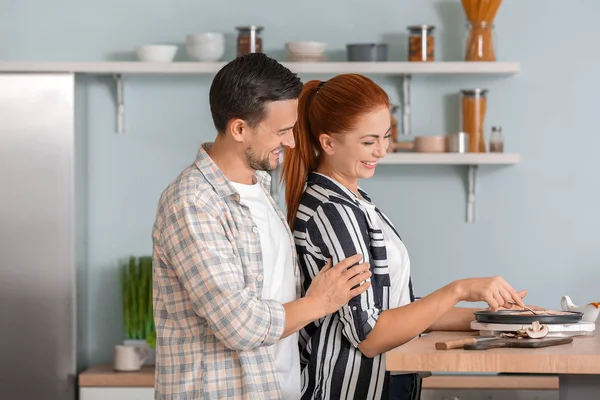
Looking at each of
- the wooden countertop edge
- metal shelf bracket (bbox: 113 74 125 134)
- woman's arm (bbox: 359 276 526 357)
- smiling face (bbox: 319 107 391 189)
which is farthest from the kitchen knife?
metal shelf bracket (bbox: 113 74 125 134)

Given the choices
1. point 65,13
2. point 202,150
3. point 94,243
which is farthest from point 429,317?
point 65,13

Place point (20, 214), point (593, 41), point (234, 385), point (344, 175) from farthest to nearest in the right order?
point (593, 41) → point (20, 214) → point (344, 175) → point (234, 385)

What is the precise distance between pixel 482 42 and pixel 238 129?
2.09 m

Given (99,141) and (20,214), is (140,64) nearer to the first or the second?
(99,141)

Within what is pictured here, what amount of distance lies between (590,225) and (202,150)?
246cm

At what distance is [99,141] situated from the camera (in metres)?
4.09

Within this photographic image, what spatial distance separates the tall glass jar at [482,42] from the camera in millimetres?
3861

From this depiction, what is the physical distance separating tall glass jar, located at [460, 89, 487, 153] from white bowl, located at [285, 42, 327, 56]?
62 cm

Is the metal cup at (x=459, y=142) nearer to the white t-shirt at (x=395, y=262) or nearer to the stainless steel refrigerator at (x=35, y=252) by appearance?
the stainless steel refrigerator at (x=35, y=252)

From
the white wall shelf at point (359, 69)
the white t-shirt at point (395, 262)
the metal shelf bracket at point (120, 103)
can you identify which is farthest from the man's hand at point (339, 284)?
the metal shelf bracket at point (120, 103)

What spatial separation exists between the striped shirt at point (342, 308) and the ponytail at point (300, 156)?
9 cm

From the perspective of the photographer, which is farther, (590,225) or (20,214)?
(590,225)

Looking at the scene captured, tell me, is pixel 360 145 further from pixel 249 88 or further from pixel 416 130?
pixel 416 130

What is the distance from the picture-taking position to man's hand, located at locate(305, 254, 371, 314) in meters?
1.99
